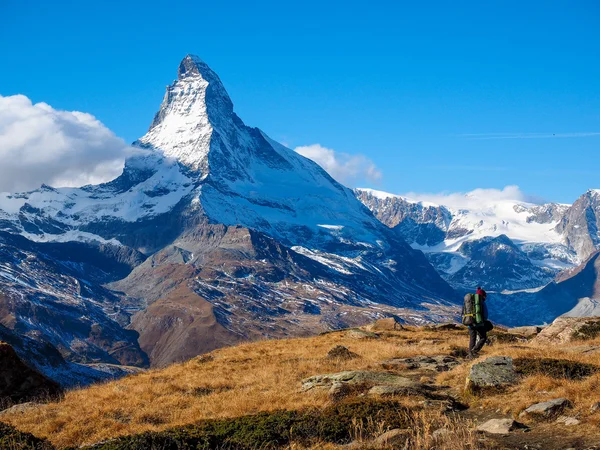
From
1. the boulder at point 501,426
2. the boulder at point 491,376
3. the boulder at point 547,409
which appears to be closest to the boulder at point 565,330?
the boulder at point 491,376

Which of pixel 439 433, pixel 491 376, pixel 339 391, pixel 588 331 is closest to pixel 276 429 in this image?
pixel 439 433

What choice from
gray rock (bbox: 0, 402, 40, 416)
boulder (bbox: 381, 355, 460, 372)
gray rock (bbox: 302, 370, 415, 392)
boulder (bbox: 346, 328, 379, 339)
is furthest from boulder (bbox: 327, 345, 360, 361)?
gray rock (bbox: 0, 402, 40, 416)

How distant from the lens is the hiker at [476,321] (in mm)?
27719

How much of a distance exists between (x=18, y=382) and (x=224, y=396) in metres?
7.78

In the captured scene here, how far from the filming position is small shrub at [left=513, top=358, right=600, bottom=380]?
2028cm

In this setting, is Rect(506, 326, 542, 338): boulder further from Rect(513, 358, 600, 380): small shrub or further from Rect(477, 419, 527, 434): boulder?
Rect(477, 419, 527, 434): boulder

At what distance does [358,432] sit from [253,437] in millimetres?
2653

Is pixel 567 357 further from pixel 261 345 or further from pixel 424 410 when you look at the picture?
pixel 261 345

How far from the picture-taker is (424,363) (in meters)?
27.4

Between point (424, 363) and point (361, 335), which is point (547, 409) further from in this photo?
point (361, 335)

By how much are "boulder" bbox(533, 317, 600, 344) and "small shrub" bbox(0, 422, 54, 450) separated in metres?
24.7

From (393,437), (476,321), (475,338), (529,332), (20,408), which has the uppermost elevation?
(476,321)

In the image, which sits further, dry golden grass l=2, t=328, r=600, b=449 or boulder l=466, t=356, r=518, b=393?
boulder l=466, t=356, r=518, b=393

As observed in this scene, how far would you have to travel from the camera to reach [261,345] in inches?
1563
